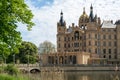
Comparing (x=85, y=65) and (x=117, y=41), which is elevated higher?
(x=117, y=41)

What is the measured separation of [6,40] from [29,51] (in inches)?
1992

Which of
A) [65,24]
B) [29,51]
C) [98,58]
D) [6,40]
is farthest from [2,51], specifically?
[65,24]

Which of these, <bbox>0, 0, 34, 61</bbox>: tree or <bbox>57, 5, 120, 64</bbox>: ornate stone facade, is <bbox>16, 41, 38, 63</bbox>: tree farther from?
<bbox>0, 0, 34, 61</bbox>: tree

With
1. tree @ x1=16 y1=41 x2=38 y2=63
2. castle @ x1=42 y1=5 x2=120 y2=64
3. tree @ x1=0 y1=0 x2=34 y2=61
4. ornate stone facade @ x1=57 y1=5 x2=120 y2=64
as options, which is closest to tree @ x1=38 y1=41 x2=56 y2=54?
castle @ x1=42 y1=5 x2=120 y2=64

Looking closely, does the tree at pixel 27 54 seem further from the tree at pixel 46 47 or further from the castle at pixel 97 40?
the tree at pixel 46 47

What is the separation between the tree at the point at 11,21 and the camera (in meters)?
18.6

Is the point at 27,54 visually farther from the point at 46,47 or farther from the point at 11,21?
the point at 11,21

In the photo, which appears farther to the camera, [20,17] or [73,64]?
[73,64]

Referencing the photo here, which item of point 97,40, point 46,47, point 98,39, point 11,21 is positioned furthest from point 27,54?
point 11,21

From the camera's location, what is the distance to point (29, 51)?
69625 mm

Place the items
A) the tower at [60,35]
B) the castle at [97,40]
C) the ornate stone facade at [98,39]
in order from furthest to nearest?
the tower at [60,35] → the ornate stone facade at [98,39] → the castle at [97,40]

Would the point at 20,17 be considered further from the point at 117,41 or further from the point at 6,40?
the point at 117,41

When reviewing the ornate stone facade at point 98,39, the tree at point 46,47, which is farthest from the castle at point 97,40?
the tree at point 46,47

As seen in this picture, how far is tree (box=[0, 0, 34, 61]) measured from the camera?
18625 mm
